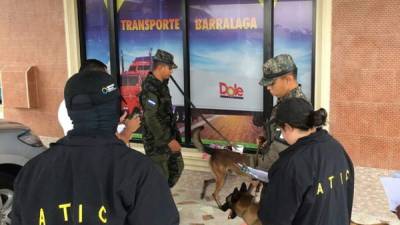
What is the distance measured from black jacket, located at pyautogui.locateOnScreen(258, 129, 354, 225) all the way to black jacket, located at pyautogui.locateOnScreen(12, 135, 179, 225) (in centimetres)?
73

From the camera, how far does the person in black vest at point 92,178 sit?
198 centimetres

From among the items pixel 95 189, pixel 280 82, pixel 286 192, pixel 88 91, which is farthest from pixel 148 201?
pixel 280 82

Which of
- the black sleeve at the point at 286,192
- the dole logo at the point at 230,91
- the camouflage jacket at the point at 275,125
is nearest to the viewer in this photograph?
the black sleeve at the point at 286,192

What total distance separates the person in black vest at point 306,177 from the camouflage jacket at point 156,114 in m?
2.37

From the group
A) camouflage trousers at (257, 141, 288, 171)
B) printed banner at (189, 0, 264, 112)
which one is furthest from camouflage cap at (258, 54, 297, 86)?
printed banner at (189, 0, 264, 112)

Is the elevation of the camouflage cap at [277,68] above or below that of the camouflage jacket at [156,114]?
above

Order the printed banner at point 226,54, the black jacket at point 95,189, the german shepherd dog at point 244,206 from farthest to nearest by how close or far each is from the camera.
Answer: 1. the printed banner at point 226,54
2. the german shepherd dog at point 244,206
3. the black jacket at point 95,189

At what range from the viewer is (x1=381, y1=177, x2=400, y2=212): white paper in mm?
3168

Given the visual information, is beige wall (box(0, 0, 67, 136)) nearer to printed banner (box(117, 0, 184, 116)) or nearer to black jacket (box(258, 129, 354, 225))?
printed banner (box(117, 0, 184, 116))

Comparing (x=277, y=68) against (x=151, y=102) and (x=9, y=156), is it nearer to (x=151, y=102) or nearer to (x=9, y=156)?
(x=151, y=102)

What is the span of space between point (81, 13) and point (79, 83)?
225 inches

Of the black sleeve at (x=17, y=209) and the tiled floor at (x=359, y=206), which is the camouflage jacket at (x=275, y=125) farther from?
the black sleeve at (x=17, y=209)

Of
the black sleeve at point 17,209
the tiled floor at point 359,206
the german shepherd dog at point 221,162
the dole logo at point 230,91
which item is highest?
the dole logo at point 230,91

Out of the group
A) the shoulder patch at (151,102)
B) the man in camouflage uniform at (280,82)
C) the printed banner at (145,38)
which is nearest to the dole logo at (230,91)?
the printed banner at (145,38)
